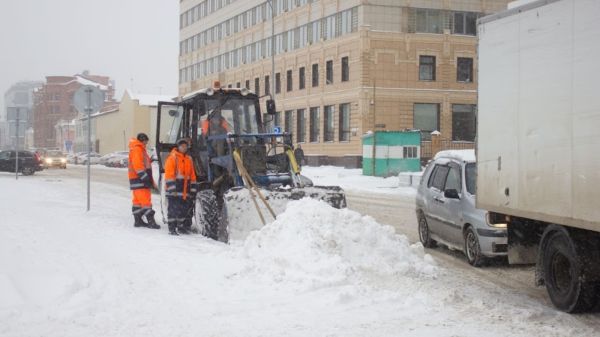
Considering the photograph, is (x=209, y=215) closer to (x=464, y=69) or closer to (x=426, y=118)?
(x=426, y=118)

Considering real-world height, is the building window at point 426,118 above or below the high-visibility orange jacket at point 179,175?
above

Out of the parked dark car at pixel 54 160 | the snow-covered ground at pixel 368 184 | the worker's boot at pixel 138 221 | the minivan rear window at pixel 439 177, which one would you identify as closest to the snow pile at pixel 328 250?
the minivan rear window at pixel 439 177

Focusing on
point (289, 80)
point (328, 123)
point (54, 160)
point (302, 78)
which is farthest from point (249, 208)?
point (289, 80)

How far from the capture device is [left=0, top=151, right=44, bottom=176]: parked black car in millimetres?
39250

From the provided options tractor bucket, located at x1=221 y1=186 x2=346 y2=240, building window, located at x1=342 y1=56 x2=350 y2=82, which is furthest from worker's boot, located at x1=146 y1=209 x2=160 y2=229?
building window, located at x1=342 y1=56 x2=350 y2=82

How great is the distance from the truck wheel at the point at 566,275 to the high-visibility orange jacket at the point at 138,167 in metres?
7.51

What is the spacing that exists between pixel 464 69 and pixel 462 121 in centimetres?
366

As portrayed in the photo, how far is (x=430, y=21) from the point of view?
49.6 m

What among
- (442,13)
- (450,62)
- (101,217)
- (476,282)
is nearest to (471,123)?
(450,62)

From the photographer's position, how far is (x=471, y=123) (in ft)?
167

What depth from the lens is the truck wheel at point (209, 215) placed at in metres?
11.9

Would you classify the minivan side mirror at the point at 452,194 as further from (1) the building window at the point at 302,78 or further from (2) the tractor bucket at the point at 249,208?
(1) the building window at the point at 302,78

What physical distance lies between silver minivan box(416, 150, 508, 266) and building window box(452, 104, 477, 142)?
39.2m

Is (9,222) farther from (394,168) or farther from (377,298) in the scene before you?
(394,168)
